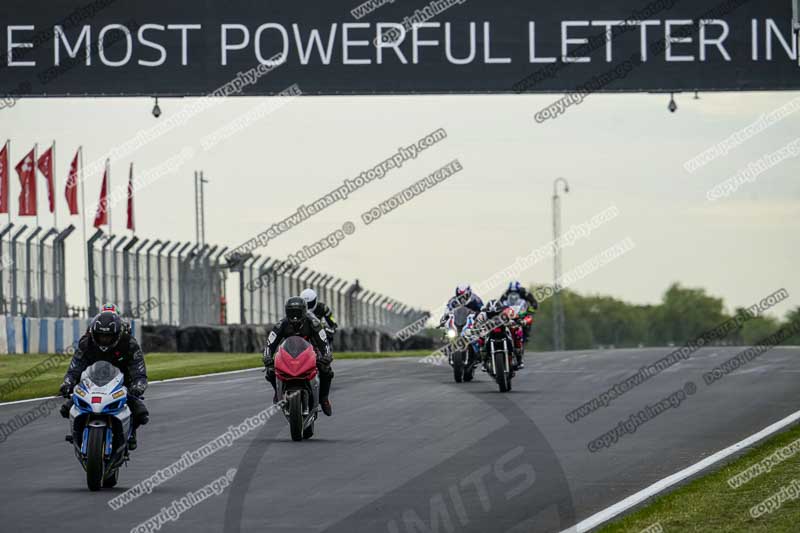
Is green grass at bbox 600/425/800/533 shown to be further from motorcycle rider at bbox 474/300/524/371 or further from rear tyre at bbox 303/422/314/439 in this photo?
motorcycle rider at bbox 474/300/524/371

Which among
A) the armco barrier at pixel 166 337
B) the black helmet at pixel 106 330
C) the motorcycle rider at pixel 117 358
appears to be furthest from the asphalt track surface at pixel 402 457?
the armco barrier at pixel 166 337

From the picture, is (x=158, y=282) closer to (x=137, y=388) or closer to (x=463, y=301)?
(x=463, y=301)

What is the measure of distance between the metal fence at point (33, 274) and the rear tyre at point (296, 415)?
56.7 ft

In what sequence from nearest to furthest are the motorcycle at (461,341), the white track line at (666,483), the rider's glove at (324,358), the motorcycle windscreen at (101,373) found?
the white track line at (666,483)
the motorcycle windscreen at (101,373)
the rider's glove at (324,358)
the motorcycle at (461,341)

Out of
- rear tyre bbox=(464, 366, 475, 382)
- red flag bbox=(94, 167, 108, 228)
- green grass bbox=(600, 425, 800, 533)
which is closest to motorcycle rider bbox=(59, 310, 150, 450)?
green grass bbox=(600, 425, 800, 533)

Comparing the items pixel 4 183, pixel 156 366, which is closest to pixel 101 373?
pixel 156 366

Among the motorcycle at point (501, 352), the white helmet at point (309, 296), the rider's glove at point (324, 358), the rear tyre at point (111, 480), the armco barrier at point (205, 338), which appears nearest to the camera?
the rear tyre at point (111, 480)

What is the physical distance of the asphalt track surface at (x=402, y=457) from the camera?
10.2 m

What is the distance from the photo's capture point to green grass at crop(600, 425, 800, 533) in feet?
31.0

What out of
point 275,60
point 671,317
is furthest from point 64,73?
point 671,317

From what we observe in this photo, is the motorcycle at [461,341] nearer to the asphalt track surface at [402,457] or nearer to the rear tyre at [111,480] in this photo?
the asphalt track surface at [402,457]

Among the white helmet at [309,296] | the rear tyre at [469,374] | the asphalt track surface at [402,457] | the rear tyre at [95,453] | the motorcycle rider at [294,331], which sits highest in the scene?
the white helmet at [309,296]

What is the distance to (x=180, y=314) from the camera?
3981 centimetres

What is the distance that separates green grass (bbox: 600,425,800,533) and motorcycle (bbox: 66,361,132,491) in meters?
3.71
